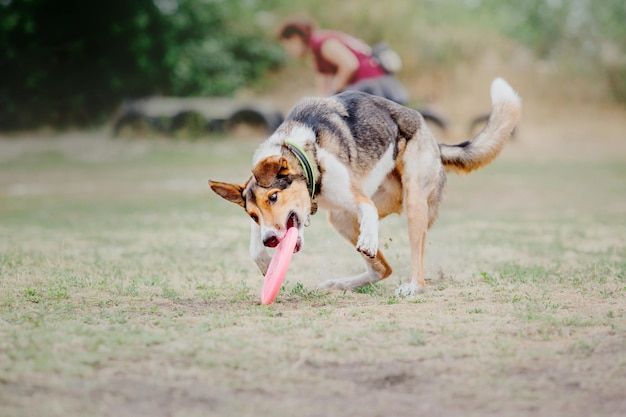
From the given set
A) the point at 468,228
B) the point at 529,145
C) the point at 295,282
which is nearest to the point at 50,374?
the point at 295,282

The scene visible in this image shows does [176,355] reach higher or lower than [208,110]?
lower

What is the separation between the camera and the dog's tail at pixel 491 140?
657cm

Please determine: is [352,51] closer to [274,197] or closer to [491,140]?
[491,140]

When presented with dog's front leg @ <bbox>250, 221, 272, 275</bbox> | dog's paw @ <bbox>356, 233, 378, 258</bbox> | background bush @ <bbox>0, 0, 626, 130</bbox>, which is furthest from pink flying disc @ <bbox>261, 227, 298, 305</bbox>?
background bush @ <bbox>0, 0, 626, 130</bbox>

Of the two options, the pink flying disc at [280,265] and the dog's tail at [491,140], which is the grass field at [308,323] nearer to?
the pink flying disc at [280,265]

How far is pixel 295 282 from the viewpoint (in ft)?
21.5

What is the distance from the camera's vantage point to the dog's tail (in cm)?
657

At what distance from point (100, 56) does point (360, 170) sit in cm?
1990

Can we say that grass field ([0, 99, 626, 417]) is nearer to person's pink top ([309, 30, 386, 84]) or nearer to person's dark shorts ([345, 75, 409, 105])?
person's dark shorts ([345, 75, 409, 105])

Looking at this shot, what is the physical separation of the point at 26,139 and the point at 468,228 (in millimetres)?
16918

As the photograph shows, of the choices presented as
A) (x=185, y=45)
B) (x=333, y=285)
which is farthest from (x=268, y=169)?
(x=185, y=45)

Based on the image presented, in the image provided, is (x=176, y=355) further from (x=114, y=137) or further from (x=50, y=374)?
(x=114, y=137)

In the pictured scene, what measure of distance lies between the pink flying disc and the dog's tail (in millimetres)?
1857

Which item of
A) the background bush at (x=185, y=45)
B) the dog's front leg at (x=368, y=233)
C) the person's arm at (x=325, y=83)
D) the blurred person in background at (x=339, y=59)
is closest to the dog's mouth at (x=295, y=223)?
the dog's front leg at (x=368, y=233)
